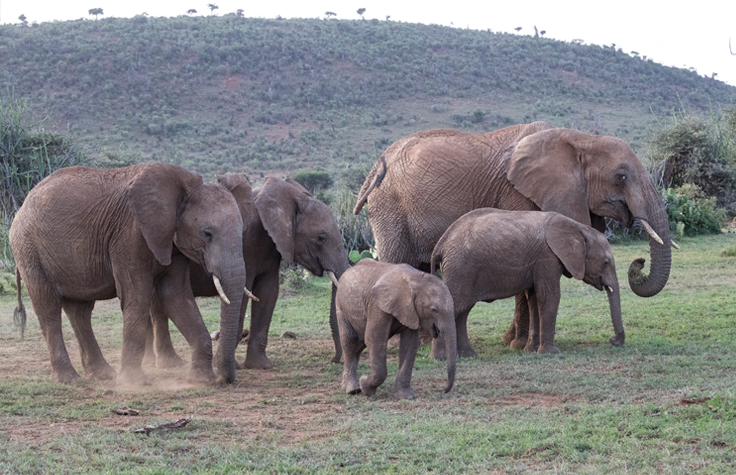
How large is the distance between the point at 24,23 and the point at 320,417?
205 ft

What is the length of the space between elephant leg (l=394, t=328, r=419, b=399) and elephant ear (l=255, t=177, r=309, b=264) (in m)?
1.99

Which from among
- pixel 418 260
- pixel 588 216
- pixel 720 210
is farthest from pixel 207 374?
pixel 720 210

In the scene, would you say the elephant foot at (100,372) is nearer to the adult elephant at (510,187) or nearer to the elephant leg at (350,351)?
the elephant leg at (350,351)

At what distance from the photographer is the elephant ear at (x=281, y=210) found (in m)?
8.47

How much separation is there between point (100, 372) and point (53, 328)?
0.61 metres

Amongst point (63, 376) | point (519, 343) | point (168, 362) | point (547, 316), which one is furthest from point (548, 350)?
point (63, 376)

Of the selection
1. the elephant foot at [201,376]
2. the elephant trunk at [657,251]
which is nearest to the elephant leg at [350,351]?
the elephant foot at [201,376]

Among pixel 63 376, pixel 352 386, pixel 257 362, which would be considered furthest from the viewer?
pixel 257 362

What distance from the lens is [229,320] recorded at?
7.46 m

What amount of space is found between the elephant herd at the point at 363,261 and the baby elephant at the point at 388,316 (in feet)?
0.04

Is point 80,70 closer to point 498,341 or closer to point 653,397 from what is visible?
point 498,341

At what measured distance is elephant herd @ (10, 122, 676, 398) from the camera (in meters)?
7.30

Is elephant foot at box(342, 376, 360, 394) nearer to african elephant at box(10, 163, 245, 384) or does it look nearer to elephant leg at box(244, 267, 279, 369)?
african elephant at box(10, 163, 245, 384)

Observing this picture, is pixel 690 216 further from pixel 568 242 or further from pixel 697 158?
pixel 568 242
